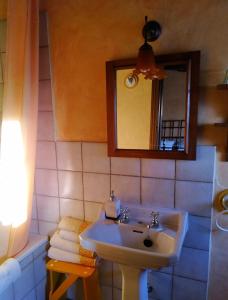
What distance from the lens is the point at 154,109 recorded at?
1.17 meters

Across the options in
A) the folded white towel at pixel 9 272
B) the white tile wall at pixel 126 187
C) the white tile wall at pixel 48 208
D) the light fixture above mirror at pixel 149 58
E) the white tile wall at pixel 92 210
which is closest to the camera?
the light fixture above mirror at pixel 149 58

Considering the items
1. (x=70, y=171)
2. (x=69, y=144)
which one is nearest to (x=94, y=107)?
(x=69, y=144)

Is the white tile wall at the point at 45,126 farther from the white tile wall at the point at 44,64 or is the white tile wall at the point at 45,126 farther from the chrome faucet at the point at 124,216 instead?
the chrome faucet at the point at 124,216

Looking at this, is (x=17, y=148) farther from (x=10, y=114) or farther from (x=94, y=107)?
(x=94, y=107)

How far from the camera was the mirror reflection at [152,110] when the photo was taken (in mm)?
1115

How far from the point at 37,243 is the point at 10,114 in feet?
2.79

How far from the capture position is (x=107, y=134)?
126cm

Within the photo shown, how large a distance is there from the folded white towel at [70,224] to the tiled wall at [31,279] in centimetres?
22

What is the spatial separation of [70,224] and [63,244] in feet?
0.41

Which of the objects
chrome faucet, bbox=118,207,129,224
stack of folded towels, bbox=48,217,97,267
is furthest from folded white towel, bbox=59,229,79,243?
chrome faucet, bbox=118,207,129,224

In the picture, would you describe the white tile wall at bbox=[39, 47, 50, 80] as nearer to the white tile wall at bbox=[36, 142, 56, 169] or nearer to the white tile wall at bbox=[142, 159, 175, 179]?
the white tile wall at bbox=[36, 142, 56, 169]

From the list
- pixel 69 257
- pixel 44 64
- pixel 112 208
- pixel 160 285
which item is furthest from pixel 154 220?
pixel 44 64

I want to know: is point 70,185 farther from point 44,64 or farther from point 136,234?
point 44,64

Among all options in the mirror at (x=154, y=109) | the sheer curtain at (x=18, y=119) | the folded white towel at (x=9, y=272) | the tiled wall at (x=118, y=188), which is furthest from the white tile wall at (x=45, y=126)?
the folded white towel at (x=9, y=272)
